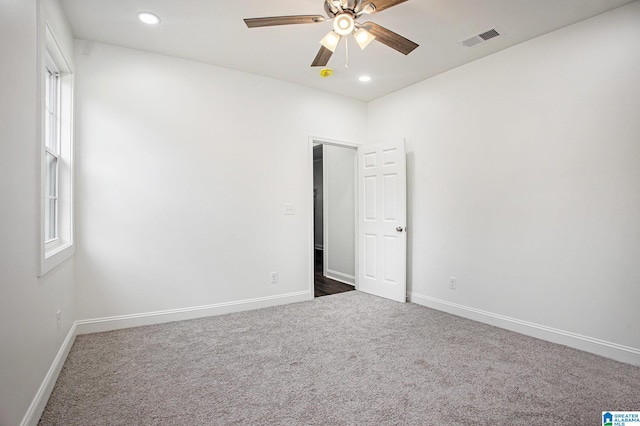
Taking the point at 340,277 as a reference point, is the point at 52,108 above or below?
above

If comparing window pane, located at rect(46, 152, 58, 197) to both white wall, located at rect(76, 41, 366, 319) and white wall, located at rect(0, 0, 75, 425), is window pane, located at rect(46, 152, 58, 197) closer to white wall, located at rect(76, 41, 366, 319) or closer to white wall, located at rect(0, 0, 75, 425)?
white wall, located at rect(76, 41, 366, 319)

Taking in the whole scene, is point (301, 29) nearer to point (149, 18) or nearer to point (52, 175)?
point (149, 18)

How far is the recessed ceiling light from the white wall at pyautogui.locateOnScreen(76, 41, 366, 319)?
0.61 metres

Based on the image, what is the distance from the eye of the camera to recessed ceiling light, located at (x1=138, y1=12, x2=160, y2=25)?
8.89ft

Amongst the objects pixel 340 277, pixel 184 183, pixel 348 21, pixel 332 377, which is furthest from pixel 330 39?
pixel 340 277

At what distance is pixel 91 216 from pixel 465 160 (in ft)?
12.6

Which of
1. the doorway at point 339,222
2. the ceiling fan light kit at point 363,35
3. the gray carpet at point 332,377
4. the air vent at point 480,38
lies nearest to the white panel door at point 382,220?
the doorway at point 339,222

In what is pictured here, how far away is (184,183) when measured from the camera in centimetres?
351

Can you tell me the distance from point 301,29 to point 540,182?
2573 mm

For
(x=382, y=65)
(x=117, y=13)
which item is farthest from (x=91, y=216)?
(x=382, y=65)

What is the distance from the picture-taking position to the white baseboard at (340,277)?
17.2 feet

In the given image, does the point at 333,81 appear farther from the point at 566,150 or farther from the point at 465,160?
the point at 566,150

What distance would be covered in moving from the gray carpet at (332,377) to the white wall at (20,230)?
40cm

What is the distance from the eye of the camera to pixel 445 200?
3861 millimetres
